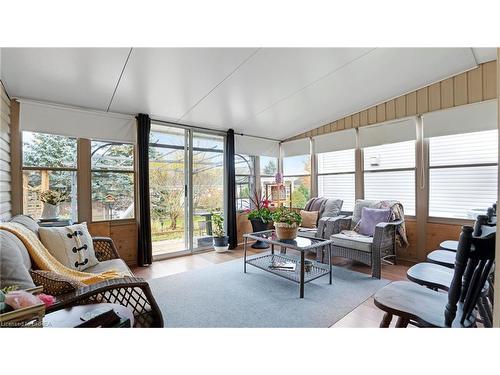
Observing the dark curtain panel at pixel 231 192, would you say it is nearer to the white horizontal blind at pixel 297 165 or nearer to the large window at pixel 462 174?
the white horizontal blind at pixel 297 165

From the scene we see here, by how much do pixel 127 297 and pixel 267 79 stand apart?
2653 mm

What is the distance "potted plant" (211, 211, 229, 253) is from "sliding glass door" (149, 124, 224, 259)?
120 mm

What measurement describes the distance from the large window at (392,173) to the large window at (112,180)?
3887mm

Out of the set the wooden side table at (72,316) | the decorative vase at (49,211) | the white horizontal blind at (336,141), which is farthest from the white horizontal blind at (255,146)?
the wooden side table at (72,316)

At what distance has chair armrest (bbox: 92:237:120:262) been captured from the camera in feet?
7.85

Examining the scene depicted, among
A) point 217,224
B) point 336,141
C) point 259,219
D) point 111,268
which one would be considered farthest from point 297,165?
point 111,268

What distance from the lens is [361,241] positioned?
3150 millimetres

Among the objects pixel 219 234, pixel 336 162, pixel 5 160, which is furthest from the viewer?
pixel 336 162

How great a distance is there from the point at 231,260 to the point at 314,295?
1.60m

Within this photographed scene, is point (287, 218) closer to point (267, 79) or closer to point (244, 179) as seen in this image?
point (267, 79)
